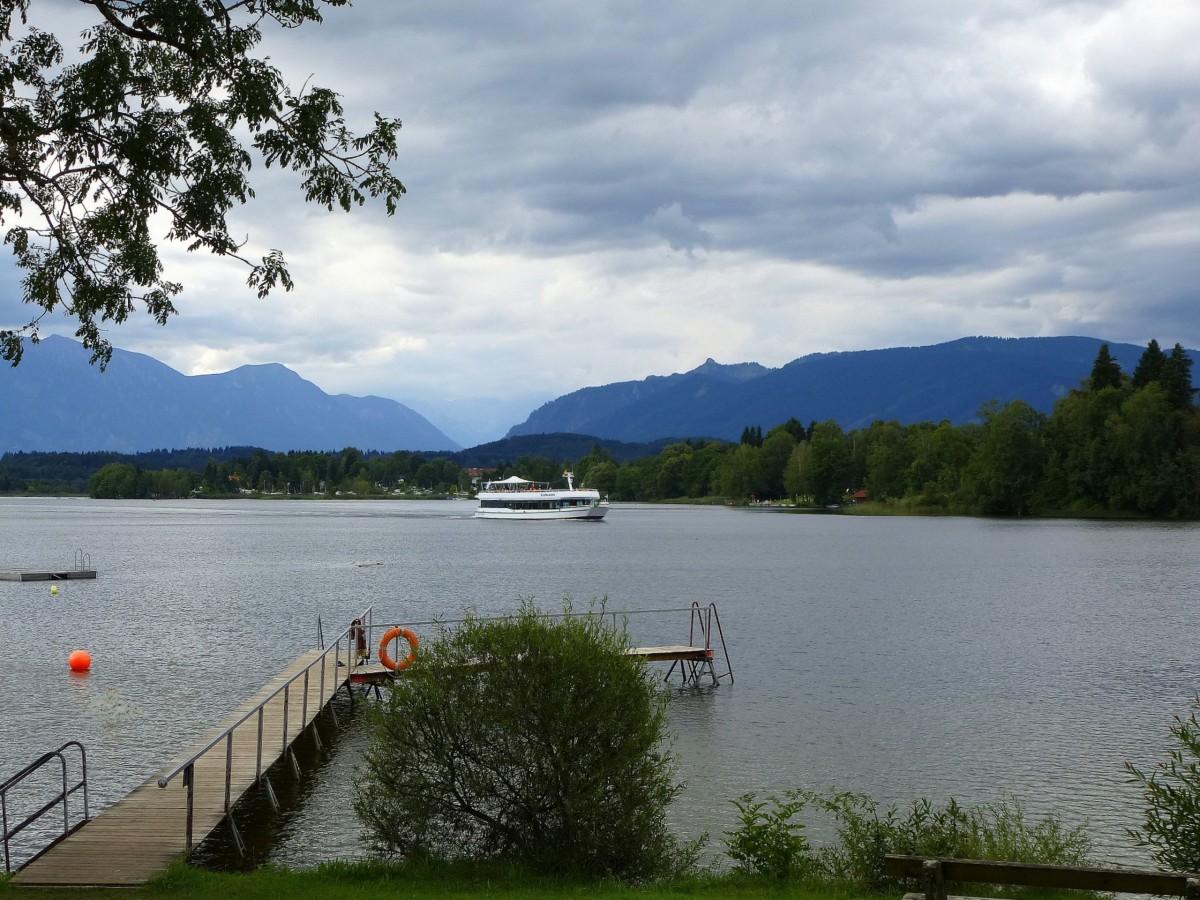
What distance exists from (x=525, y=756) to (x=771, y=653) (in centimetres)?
2514


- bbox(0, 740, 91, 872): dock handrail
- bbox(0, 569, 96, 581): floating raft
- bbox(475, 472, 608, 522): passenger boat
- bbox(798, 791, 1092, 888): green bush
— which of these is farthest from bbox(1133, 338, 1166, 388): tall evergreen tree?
bbox(0, 740, 91, 872): dock handrail

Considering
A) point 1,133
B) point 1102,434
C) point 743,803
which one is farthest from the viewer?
point 1102,434

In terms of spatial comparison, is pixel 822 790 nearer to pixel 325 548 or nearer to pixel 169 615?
pixel 169 615

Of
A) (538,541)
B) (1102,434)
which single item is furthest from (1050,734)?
(1102,434)

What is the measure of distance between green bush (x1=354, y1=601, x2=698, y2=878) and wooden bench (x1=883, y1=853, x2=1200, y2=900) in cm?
455

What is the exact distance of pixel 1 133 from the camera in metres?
13.5

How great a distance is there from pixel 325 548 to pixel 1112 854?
303ft

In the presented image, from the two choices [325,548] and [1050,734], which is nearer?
[1050,734]

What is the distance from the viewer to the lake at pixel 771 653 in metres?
21.1

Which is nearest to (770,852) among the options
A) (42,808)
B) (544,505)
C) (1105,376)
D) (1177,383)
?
(42,808)

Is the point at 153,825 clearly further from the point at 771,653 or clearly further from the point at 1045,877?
the point at 771,653

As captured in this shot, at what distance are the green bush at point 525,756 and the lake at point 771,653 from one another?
10.8ft

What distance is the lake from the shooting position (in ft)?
69.3

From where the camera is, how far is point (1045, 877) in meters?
9.59
